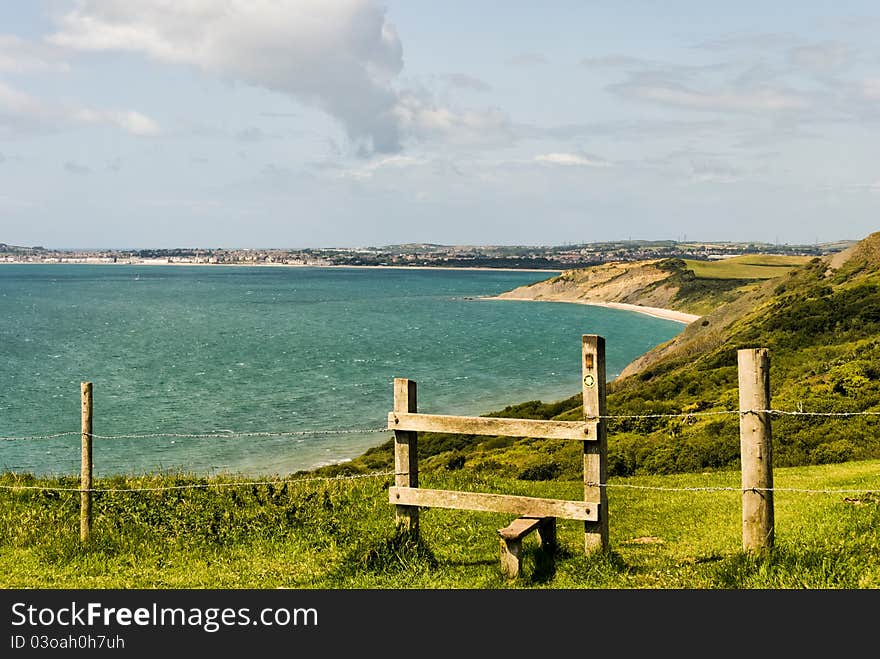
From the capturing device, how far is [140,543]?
10930 millimetres

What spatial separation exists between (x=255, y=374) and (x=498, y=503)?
216 ft

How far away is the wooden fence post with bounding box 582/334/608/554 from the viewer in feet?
29.7

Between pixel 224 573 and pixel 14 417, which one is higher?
pixel 224 573

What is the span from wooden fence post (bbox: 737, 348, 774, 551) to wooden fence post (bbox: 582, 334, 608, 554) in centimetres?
142

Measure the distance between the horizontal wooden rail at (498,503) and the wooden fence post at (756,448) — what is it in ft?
5.23

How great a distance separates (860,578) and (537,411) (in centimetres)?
3392

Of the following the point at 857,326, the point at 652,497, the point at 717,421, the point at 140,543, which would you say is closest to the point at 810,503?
the point at 652,497

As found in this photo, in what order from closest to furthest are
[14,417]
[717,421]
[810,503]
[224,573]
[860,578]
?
[860,578]
[224,573]
[810,503]
[717,421]
[14,417]

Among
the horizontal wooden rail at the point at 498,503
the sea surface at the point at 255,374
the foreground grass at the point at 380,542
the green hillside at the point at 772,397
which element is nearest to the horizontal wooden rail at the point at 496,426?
the horizontal wooden rail at the point at 498,503

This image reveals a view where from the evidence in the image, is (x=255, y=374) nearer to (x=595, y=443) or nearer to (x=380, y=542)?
(x=380, y=542)

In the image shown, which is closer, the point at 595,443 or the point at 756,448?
the point at 756,448

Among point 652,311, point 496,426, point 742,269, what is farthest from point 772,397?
point 742,269

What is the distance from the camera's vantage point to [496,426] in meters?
9.65

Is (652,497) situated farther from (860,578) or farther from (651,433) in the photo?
(651,433)
